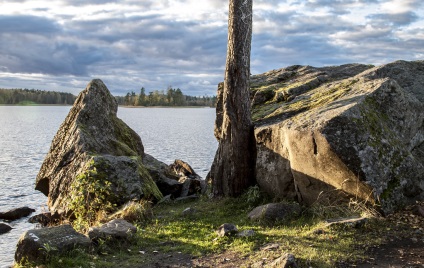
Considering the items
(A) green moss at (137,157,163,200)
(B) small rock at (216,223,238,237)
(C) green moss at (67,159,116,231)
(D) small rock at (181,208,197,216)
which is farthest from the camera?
(A) green moss at (137,157,163,200)

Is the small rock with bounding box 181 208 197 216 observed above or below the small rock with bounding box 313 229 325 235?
below

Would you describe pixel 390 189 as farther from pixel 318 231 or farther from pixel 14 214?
pixel 14 214

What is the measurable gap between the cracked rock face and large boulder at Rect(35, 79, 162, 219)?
465 cm

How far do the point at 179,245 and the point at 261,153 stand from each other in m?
4.70

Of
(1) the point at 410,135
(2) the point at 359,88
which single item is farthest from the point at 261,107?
(1) the point at 410,135

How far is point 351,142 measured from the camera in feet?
37.0

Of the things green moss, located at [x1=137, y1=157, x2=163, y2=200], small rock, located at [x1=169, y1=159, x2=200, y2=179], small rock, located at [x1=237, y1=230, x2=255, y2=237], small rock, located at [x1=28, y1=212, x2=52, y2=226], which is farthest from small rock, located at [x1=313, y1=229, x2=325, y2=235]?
small rock, located at [x1=169, y1=159, x2=200, y2=179]

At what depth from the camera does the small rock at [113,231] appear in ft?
35.0

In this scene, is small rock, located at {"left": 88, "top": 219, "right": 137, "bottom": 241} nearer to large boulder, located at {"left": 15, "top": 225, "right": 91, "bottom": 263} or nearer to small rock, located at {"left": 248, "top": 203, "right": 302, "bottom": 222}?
large boulder, located at {"left": 15, "top": 225, "right": 91, "bottom": 263}

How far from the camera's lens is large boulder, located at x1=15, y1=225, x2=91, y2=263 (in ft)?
31.3

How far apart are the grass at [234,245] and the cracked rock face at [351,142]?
2.65ft

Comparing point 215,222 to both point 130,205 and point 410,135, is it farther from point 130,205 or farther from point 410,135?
point 410,135

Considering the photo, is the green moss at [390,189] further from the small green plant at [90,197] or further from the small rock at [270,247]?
the small green plant at [90,197]

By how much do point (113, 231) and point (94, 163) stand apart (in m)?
4.97
